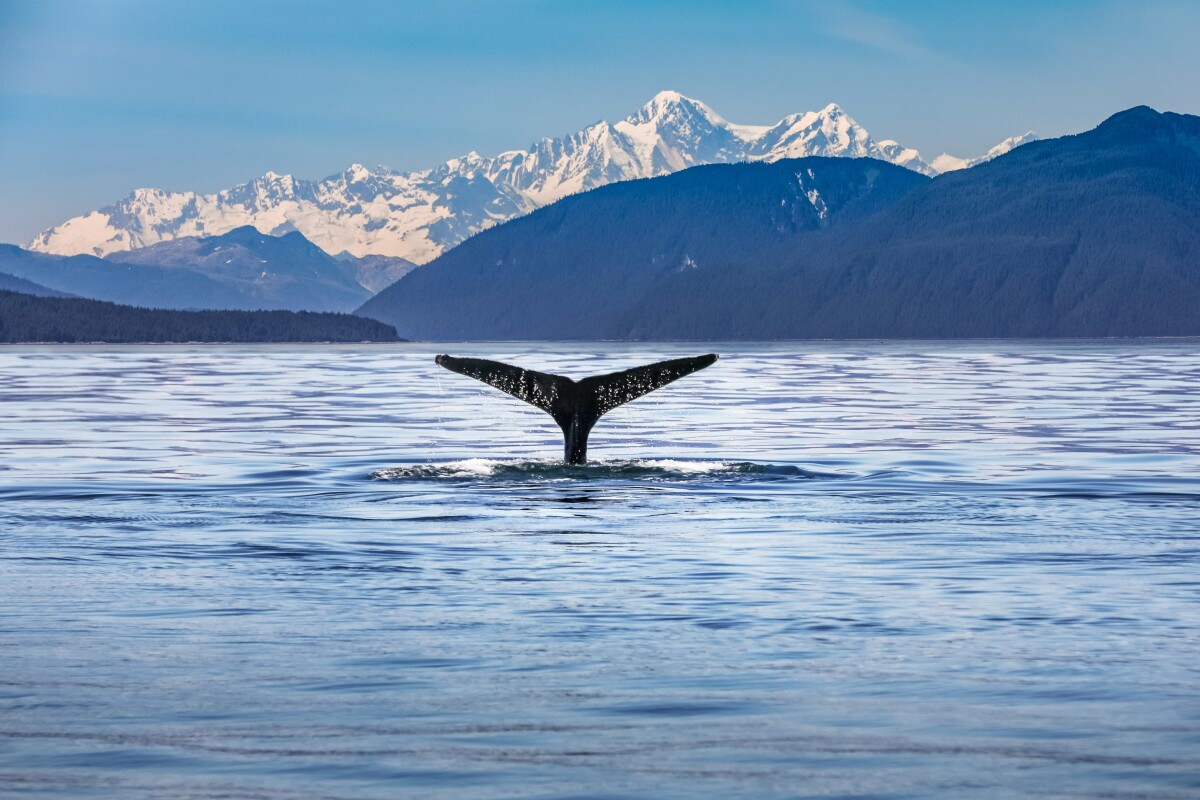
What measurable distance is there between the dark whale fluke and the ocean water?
2.98 ft

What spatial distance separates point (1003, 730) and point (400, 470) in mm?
17937

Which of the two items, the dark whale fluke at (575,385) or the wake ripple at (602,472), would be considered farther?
the wake ripple at (602,472)

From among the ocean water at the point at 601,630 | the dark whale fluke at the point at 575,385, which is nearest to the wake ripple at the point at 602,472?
the ocean water at the point at 601,630

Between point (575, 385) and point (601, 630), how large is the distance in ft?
41.4

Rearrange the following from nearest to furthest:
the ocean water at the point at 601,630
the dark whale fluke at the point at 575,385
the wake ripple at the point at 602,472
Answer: the ocean water at the point at 601,630, the dark whale fluke at the point at 575,385, the wake ripple at the point at 602,472

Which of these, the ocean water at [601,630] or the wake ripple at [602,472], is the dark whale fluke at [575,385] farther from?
the ocean water at [601,630]

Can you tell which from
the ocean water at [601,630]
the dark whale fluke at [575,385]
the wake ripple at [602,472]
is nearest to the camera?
the ocean water at [601,630]

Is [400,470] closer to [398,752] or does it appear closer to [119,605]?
[119,605]

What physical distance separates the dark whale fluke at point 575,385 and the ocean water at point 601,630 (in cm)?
91

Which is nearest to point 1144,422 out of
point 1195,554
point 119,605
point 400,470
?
point 400,470

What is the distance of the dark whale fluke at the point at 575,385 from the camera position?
2334 centimetres

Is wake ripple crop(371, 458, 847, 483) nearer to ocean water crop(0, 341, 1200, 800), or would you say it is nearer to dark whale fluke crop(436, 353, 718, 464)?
ocean water crop(0, 341, 1200, 800)

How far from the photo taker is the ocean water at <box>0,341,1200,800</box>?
8.89 meters

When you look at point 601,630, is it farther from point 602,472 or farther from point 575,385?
point 602,472
